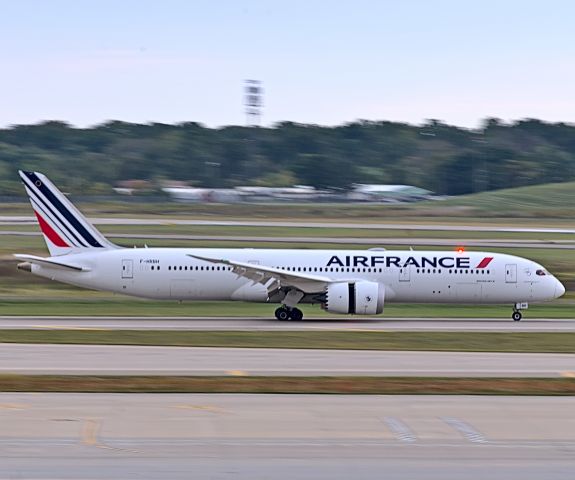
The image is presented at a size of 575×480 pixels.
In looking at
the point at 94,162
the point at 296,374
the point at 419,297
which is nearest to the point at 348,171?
the point at 94,162

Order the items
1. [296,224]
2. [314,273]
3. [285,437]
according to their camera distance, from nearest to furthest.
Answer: [285,437], [314,273], [296,224]

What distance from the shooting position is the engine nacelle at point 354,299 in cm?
4041

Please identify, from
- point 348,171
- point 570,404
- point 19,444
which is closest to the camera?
point 19,444

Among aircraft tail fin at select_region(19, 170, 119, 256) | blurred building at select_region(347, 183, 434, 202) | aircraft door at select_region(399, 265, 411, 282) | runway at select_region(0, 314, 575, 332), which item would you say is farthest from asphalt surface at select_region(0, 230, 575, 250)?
blurred building at select_region(347, 183, 434, 202)

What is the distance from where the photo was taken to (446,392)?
23.0 meters

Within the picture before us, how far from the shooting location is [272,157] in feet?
607

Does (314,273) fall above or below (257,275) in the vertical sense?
above

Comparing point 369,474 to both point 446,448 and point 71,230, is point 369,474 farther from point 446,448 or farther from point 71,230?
point 71,230

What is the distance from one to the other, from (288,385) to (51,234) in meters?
21.1

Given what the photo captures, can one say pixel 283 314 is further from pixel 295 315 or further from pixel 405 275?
pixel 405 275

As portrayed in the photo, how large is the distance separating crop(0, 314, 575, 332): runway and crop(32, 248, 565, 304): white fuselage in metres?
1.07

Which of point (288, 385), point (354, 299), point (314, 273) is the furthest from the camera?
point (314, 273)

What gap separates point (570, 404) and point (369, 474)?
7634 mm

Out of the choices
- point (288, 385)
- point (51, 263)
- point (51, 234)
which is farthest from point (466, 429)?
point (51, 234)
